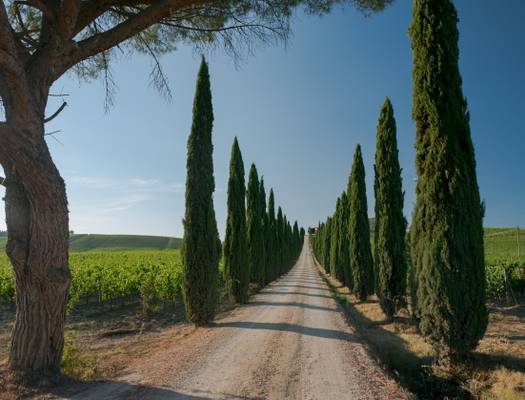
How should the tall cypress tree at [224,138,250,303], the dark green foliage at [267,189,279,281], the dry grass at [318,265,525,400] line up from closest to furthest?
the dry grass at [318,265,525,400]
the tall cypress tree at [224,138,250,303]
the dark green foliage at [267,189,279,281]

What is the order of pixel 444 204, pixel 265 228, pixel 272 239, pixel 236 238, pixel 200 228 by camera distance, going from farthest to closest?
pixel 272 239
pixel 265 228
pixel 236 238
pixel 200 228
pixel 444 204

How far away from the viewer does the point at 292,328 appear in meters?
9.20

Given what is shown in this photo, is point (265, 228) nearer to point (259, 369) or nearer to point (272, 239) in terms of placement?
point (272, 239)

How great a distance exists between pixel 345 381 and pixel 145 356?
3909mm

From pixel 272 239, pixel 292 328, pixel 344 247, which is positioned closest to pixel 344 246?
pixel 344 247

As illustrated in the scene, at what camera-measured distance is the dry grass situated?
208 inches

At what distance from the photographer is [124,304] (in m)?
16.8

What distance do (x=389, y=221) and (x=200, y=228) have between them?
616 cm

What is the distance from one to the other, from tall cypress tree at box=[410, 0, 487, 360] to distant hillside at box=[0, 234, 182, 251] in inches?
3623

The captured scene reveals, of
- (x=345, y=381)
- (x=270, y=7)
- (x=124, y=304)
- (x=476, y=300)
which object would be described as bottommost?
(x=124, y=304)

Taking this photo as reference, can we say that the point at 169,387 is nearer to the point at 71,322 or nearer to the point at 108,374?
the point at 108,374

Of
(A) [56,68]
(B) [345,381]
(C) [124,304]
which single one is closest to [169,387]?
(B) [345,381]

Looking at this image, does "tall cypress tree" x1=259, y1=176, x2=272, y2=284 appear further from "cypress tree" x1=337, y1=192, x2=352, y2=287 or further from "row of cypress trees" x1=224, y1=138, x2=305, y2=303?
"cypress tree" x1=337, y1=192, x2=352, y2=287

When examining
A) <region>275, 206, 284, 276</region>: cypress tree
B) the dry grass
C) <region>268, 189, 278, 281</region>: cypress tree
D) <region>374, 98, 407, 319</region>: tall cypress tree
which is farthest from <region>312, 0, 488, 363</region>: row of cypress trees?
<region>275, 206, 284, 276</region>: cypress tree
